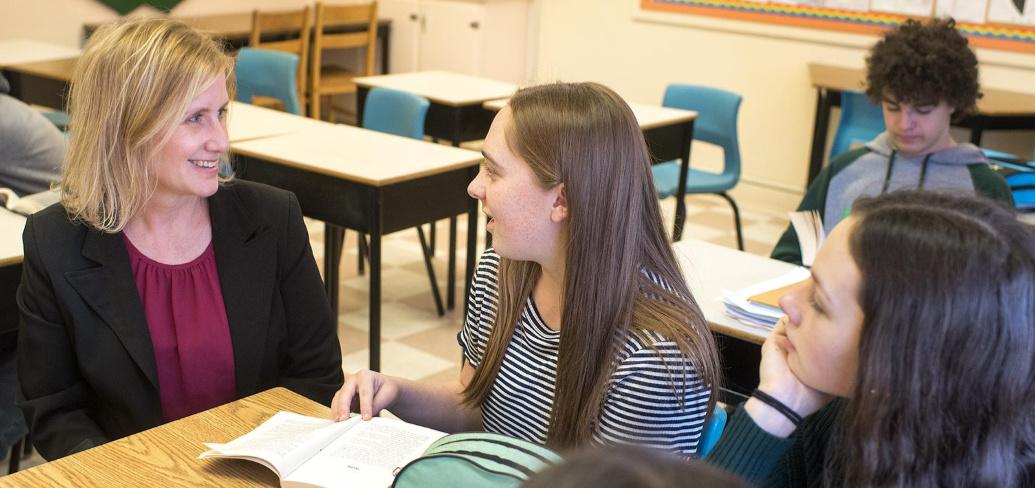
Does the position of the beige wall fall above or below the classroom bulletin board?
below

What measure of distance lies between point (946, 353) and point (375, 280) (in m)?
2.21

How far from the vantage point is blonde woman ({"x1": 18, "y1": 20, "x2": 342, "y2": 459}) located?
169 cm

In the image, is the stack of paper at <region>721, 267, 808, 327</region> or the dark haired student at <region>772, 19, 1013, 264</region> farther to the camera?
the dark haired student at <region>772, 19, 1013, 264</region>

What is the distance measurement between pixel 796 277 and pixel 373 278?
1193 millimetres

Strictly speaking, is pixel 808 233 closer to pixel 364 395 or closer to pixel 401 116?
pixel 364 395

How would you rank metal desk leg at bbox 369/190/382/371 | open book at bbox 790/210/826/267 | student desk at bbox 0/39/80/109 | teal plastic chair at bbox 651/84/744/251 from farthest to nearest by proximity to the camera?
teal plastic chair at bbox 651/84/744/251, student desk at bbox 0/39/80/109, metal desk leg at bbox 369/190/382/371, open book at bbox 790/210/826/267

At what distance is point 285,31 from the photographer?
6453 mm

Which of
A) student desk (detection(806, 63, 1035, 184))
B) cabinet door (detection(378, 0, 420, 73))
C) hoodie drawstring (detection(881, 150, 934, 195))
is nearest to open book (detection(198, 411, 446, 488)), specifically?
hoodie drawstring (detection(881, 150, 934, 195))

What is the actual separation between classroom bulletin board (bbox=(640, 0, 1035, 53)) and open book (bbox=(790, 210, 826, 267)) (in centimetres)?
293

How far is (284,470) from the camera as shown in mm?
1295

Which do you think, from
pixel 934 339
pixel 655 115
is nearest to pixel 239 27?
pixel 655 115

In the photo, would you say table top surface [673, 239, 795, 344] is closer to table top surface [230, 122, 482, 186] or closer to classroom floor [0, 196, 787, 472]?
table top surface [230, 122, 482, 186]

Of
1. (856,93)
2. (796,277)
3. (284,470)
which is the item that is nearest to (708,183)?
(856,93)

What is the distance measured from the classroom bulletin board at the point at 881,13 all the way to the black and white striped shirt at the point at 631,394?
13.7 ft
